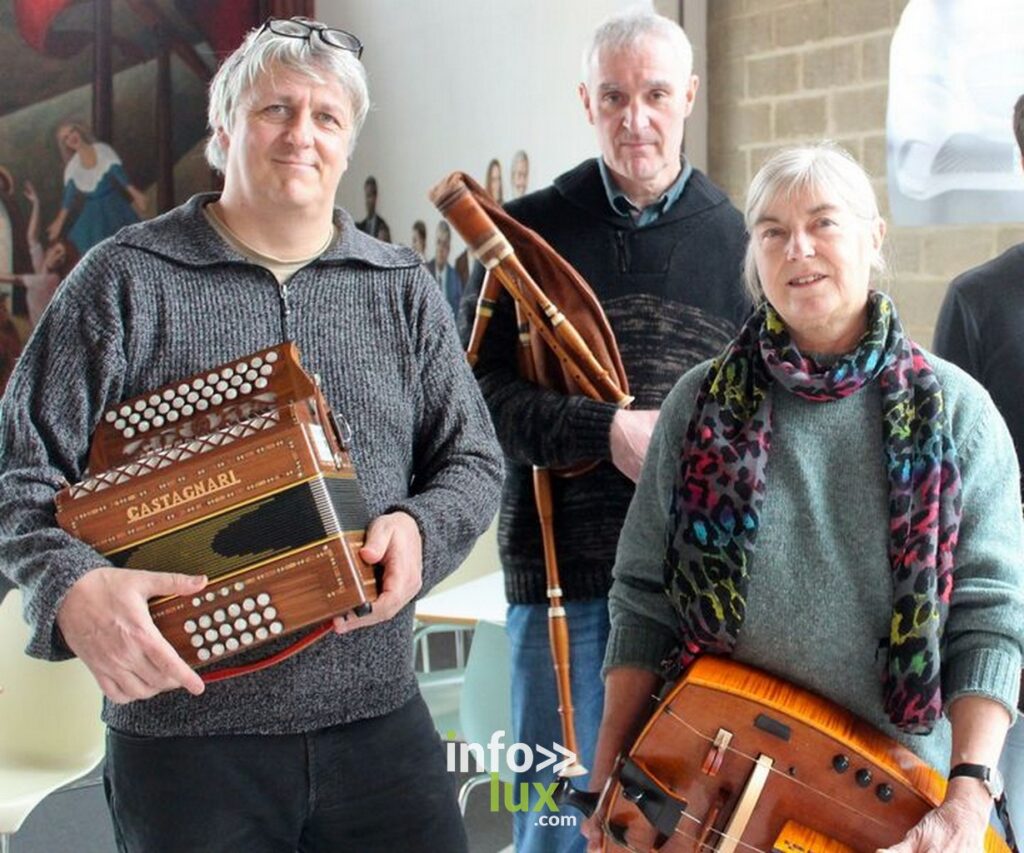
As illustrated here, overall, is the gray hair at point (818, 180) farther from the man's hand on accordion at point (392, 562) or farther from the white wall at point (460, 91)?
the white wall at point (460, 91)

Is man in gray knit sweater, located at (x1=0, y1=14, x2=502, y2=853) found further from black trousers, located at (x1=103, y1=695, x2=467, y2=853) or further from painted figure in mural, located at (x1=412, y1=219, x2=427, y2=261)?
painted figure in mural, located at (x1=412, y1=219, x2=427, y2=261)

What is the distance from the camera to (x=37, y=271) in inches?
129

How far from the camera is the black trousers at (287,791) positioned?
5.08 feet

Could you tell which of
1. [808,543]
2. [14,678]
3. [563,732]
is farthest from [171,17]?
[808,543]

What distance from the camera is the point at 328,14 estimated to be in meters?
3.80

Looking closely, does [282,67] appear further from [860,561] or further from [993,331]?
[993,331]

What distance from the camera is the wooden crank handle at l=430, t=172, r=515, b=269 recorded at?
199 centimetres

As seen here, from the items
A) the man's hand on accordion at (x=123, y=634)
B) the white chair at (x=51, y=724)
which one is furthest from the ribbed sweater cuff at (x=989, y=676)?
the white chair at (x=51, y=724)

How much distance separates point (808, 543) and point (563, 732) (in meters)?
0.77

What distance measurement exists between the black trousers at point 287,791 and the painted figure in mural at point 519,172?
246 cm

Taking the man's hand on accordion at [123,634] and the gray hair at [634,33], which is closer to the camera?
the man's hand on accordion at [123,634]

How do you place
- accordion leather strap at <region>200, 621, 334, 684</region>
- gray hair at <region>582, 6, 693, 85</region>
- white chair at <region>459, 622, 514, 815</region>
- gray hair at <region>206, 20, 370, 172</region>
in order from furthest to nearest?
white chair at <region>459, 622, 514, 815</region> < gray hair at <region>582, 6, 693, 85</region> < gray hair at <region>206, 20, 370, 172</region> < accordion leather strap at <region>200, 621, 334, 684</region>

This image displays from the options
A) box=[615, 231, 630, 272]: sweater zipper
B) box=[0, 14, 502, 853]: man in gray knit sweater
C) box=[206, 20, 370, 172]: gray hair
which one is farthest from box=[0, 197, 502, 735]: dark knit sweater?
box=[615, 231, 630, 272]: sweater zipper

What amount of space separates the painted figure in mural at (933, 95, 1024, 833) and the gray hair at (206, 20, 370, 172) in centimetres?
108
